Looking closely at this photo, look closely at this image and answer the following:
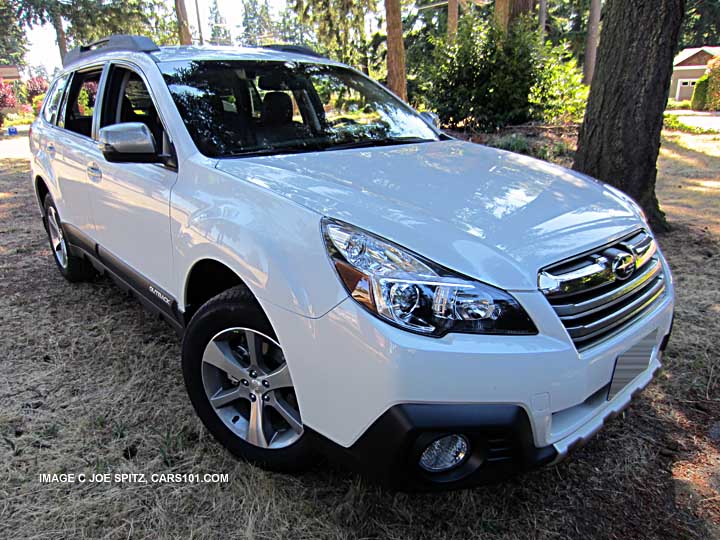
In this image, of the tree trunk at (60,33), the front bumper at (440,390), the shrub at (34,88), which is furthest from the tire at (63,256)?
the shrub at (34,88)

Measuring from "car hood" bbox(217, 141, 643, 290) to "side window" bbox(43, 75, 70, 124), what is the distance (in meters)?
2.53

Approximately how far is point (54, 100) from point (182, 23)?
16.0 m

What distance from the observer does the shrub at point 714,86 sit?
2272 cm

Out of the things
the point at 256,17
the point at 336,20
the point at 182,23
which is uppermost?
the point at 256,17

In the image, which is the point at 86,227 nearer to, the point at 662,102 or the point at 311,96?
the point at 311,96

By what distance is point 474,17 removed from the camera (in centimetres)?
1057

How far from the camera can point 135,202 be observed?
2607mm

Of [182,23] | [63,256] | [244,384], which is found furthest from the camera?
[182,23]

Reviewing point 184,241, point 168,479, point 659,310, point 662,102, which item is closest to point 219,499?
point 168,479

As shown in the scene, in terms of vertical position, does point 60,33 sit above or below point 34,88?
above

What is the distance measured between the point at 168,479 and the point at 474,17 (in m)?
10.8

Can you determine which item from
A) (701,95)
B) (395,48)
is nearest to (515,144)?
(395,48)

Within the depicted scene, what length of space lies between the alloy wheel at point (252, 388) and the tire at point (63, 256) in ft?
7.67

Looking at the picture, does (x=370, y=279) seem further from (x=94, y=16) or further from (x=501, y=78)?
(x=94, y=16)
